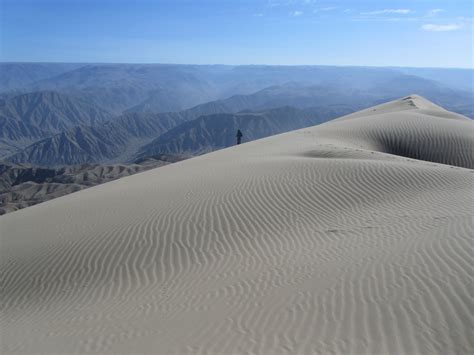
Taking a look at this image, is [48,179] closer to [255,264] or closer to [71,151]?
[255,264]

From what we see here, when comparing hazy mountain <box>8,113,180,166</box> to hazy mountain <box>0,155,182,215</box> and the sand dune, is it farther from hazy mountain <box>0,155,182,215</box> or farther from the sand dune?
the sand dune

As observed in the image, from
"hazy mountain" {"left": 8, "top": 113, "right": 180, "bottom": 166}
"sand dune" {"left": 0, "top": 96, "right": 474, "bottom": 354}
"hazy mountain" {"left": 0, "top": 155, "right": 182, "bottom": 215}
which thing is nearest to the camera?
"sand dune" {"left": 0, "top": 96, "right": 474, "bottom": 354}

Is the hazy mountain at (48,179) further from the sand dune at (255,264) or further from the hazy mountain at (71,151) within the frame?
the hazy mountain at (71,151)

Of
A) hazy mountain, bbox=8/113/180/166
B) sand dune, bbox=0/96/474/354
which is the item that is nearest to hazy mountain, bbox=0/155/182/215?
sand dune, bbox=0/96/474/354

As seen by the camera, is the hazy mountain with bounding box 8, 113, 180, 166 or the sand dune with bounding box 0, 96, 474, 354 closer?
the sand dune with bounding box 0, 96, 474, 354

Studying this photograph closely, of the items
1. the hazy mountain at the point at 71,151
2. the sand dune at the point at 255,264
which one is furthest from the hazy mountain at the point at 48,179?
the hazy mountain at the point at 71,151

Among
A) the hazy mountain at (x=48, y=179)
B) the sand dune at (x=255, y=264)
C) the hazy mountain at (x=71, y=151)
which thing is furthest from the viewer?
the hazy mountain at (x=71, y=151)

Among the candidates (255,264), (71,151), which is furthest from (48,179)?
(71,151)

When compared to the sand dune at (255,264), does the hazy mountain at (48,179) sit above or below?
below

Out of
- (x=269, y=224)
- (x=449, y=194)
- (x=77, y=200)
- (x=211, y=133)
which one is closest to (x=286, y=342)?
(x=269, y=224)
